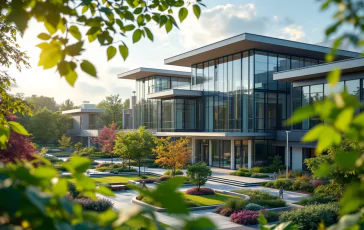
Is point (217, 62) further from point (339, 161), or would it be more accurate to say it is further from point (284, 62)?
point (339, 161)

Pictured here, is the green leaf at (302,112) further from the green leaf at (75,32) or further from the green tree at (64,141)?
the green tree at (64,141)

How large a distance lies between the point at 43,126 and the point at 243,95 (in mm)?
43849

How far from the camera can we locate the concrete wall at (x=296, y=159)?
33.1 metres

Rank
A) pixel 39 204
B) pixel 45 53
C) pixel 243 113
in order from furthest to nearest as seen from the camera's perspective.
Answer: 1. pixel 243 113
2. pixel 45 53
3. pixel 39 204

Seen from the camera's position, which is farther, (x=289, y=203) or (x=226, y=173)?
(x=226, y=173)

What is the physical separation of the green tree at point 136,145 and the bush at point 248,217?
17.2 metres

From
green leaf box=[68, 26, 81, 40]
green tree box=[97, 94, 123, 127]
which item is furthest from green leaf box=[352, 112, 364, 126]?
green tree box=[97, 94, 123, 127]

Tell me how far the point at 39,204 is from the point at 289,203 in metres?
21.6

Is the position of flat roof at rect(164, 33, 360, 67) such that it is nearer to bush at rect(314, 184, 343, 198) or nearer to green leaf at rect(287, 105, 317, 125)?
bush at rect(314, 184, 343, 198)

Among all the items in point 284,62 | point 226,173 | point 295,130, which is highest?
point 284,62

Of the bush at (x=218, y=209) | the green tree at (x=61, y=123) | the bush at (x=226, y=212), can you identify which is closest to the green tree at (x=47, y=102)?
the green tree at (x=61, y=123)

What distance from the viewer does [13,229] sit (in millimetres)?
1125

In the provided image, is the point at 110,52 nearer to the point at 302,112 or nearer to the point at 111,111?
the point at 302,112

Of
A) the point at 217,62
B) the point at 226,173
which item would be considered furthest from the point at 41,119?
the point at 226,173
